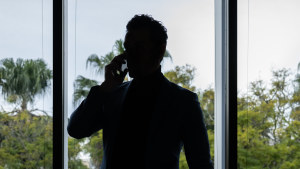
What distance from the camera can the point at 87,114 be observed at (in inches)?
36.2

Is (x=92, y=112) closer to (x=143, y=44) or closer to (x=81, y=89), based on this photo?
(x=143, y=44)

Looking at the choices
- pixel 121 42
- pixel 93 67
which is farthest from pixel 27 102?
pixel 121 42

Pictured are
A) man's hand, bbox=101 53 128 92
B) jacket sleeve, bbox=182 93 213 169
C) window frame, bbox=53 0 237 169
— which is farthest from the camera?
window frame, bbox=53 0 237 169

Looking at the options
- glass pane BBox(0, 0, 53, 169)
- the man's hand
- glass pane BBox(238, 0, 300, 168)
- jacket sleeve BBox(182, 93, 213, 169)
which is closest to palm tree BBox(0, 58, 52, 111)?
glass pane BBox(0, 0, 53, 169)

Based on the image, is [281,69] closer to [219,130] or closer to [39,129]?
[219,130]

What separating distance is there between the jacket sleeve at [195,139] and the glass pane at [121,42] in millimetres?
566

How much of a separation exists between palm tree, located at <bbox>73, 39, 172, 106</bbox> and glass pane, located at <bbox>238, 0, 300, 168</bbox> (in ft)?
1.41

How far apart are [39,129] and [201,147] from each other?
3.13 ft

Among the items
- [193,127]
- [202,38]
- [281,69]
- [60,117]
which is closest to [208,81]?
[202,38]

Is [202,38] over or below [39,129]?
over

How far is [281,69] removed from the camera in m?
1.40

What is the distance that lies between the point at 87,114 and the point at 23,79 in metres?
0.69

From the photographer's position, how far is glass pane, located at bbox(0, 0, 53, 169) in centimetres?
142

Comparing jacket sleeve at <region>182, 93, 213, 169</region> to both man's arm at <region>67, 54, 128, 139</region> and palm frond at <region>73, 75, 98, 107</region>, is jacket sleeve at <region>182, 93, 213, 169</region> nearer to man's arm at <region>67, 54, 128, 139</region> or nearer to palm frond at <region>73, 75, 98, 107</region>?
man's arm at <region>67, 54, 128, 139</region>
